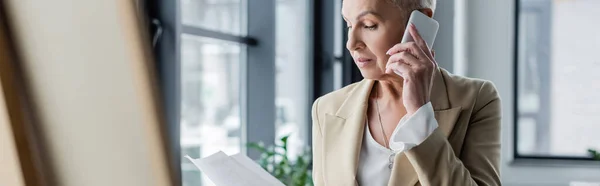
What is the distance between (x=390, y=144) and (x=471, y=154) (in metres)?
0.14

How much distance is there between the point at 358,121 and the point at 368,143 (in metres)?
0.05

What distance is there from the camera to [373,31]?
46.1 inches

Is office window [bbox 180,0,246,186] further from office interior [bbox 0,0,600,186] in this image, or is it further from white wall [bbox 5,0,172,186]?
white wall [bbox 5,0,172,186]

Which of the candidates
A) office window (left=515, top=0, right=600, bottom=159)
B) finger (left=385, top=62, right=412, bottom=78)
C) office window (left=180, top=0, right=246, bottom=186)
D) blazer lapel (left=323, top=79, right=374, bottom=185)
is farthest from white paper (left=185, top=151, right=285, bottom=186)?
office window (left=515, top=0, right=600, bottom=159)

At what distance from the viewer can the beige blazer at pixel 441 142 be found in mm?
1075

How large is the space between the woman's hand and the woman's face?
0.19 ft

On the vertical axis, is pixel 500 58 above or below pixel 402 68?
below

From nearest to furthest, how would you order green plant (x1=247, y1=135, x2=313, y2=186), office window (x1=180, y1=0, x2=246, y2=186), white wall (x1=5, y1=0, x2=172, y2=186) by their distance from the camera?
white wall (x1=5, y1=0, x2=172, y2=186) < office window (x1=180, y1=0, x2=246, y2=186) < green plant (x1=247, y1=135, x2=313, y2=186)

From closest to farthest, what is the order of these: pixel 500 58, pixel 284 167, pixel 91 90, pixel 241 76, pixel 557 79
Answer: pixel 91 90 → pixel 284 167 → pixel 241 76 → pixel 500 58 → pixel 557 79

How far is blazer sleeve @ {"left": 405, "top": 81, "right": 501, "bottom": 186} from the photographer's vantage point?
3.51 feet

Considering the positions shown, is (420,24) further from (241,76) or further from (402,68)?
(241,76)

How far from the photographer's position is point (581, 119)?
11.3 ft

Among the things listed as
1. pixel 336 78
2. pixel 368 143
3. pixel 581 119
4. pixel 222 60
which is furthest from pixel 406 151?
pixel 581 119

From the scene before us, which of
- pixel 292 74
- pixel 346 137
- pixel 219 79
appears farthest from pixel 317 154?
pixel 292 74
